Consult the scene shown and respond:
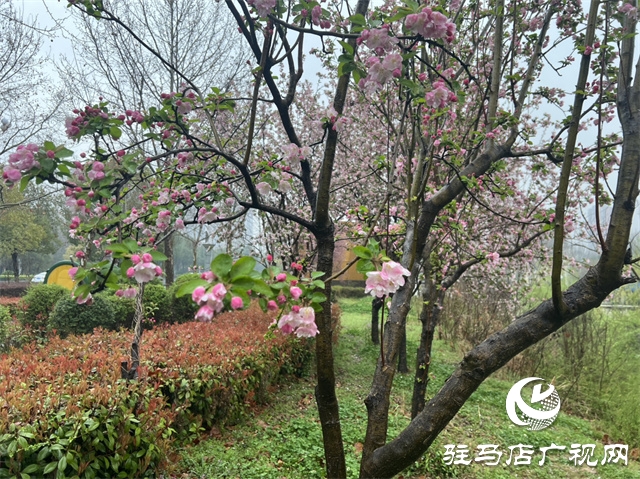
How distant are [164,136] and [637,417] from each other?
553 cm

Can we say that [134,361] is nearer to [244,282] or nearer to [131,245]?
[131,245]

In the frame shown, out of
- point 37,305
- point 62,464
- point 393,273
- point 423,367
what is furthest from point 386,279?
point 37,305

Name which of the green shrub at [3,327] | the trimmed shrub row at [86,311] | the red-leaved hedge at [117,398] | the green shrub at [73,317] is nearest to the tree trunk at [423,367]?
the red-leaved hedge at [117,398]

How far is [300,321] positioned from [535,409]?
5.16 m

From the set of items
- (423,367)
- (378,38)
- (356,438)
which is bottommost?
(356,438)

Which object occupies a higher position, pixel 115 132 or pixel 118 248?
pixel 115 132

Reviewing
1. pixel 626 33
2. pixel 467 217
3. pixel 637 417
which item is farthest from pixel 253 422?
pixel 637 417

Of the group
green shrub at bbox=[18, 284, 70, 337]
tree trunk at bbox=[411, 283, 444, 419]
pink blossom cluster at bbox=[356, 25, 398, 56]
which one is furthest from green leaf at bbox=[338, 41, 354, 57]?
green shrub at bbox=[18, 284, 70, 337]

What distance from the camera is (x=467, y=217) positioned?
439 cm

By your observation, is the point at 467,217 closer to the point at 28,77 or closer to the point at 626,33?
the point at 626,33

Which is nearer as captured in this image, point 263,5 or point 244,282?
point 244,282

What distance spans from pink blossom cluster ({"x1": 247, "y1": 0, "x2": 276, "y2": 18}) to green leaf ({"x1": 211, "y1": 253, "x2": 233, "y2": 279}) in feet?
3.39

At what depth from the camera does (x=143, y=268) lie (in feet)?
3.44

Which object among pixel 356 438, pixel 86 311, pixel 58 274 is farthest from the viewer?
pixel 58 274
